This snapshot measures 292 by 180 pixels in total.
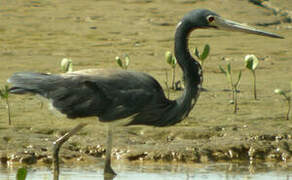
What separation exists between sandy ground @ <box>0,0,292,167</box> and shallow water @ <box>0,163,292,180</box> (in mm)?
225

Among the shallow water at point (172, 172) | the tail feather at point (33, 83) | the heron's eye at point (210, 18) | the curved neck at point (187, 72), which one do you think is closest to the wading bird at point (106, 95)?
the tail feather at point (33, 83)

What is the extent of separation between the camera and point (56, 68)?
36.3ft

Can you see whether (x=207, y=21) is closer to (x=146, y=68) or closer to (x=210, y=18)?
(x=210, y=18)

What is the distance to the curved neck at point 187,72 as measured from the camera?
20.0 ft

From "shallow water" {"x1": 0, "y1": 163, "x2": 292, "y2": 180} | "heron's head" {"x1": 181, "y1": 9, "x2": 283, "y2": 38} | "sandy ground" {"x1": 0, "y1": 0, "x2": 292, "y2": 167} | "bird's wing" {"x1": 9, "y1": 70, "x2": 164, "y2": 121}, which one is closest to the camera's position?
"bird's wing" {"x1": 9, "y1": 70, "x2": 164, "y2": 121}

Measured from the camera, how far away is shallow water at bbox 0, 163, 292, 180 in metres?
6.07

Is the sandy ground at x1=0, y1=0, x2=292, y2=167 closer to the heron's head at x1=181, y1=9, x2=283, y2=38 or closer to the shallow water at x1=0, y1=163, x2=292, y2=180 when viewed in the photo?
the shallow water at x1=0, y1=163, x2=292, y2=180

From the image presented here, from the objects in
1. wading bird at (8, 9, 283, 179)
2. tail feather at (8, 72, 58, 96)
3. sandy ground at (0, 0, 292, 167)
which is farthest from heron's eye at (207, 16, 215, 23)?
tail feather at (8, 72, 58, 96)

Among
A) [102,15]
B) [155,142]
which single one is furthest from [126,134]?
[102,15]

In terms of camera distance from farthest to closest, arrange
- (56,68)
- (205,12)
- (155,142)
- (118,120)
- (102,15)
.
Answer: (102,15) → (56,68) → (155,142) → (205,12) → (118,120)

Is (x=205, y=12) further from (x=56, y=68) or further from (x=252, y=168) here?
(x=56, y=68)

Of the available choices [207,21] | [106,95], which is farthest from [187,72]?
[106,95]

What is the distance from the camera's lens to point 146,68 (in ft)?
37.3

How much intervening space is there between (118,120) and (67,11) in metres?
10.7
